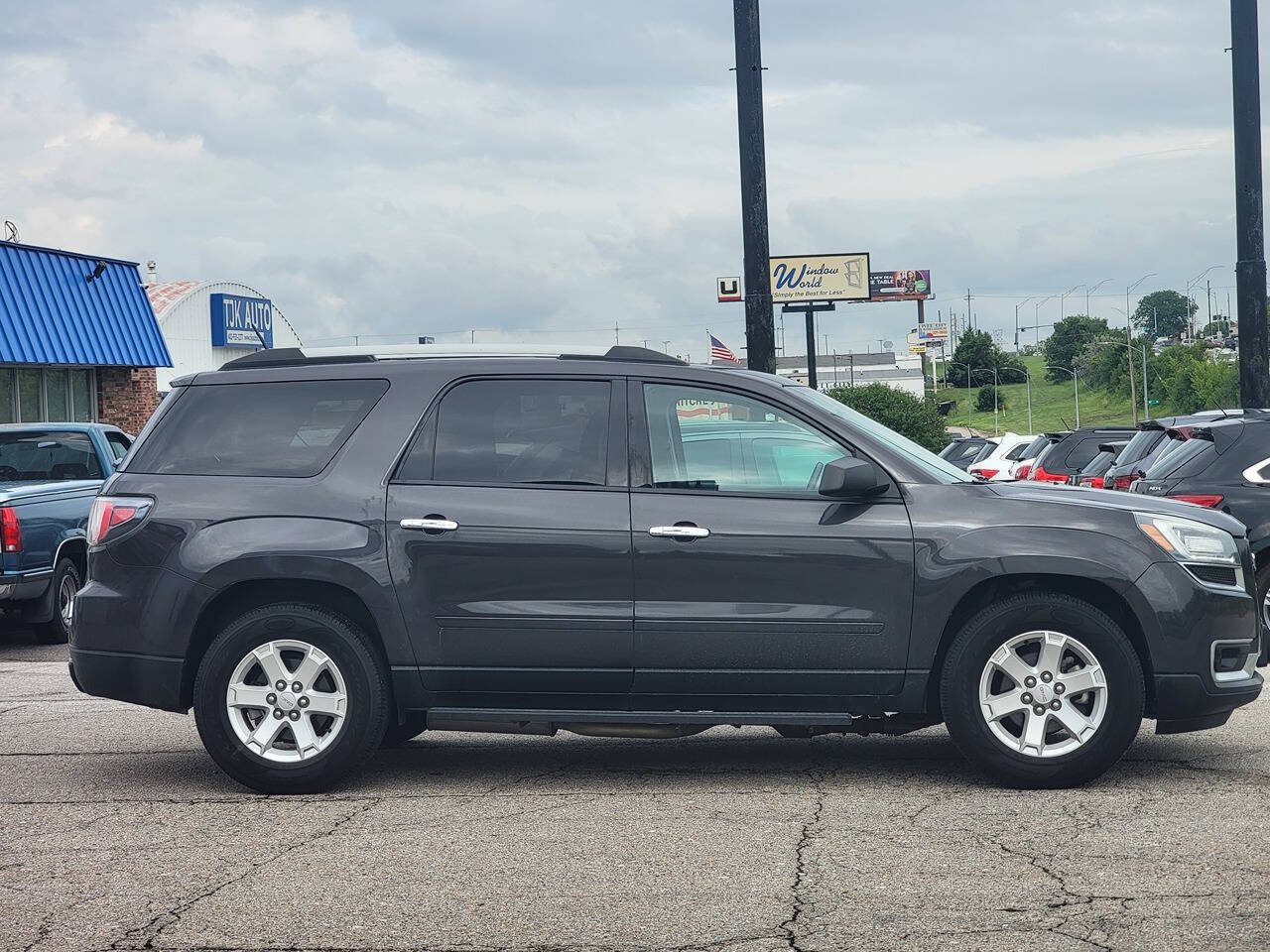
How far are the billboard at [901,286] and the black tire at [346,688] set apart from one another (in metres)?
136

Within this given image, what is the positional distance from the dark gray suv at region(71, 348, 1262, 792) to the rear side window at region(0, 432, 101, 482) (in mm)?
7696

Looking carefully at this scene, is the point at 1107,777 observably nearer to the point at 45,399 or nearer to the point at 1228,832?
the point at 1228,832

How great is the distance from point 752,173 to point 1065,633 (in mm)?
10067

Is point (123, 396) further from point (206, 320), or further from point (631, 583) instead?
point (206, 320)

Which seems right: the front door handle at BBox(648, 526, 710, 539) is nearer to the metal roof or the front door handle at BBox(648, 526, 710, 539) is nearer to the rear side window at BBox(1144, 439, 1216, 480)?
the rear side window at BBox(1144, 439, 1216, 480)

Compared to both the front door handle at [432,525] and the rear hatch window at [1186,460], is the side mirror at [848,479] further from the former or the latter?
the rear hatch window at [1186,460]

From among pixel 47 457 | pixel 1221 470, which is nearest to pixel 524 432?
pixel 1221 470

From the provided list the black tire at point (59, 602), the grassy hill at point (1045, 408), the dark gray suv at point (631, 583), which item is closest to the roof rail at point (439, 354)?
the dark gray suv at point (631, 583)

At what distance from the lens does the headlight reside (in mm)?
6562

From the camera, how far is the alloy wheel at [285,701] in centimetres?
668

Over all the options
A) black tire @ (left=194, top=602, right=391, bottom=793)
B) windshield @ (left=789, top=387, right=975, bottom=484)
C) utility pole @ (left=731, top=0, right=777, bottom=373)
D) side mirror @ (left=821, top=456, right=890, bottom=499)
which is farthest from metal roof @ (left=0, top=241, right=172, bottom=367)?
side mirror @ (left=821, top=456, right=890, bottom=499)

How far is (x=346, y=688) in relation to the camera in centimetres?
666

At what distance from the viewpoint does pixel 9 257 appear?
25.8 m

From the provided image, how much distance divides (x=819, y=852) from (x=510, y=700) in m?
1.64
